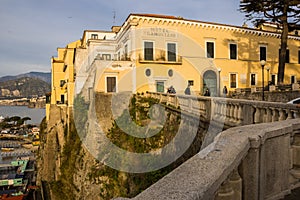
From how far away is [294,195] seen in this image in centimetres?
290

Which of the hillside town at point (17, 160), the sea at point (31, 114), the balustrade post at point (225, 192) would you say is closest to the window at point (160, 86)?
the hillside town at point (17, 160)

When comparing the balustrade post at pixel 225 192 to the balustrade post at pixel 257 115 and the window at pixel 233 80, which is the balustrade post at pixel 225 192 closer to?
the balustrade post at pixel 257 115

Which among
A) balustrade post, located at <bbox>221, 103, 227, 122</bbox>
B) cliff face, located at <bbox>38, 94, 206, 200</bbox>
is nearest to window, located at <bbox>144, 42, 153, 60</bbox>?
cliff face, located at <bbox>38, 94, 206, 200</bbox>

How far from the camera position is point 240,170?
2439 millimetres

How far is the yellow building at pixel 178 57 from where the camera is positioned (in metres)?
21.9

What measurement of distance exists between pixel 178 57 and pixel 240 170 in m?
21.8

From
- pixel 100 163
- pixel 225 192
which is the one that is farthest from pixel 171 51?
pixel 225 192

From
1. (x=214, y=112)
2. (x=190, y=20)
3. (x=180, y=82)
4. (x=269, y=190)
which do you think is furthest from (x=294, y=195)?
(x=190, y=20)

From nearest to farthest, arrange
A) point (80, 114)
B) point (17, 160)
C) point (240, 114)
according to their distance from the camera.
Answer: point (240, 114), point (80, 114), point (17, 160)

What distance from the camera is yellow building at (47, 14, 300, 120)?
21.9 meters

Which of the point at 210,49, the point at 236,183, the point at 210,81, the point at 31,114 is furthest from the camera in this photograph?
the point at 31,114

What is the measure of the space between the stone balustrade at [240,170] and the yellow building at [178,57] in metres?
19.0

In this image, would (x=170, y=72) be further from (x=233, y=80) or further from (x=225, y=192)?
(x=225, y=192)

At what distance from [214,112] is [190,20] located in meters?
18.2
